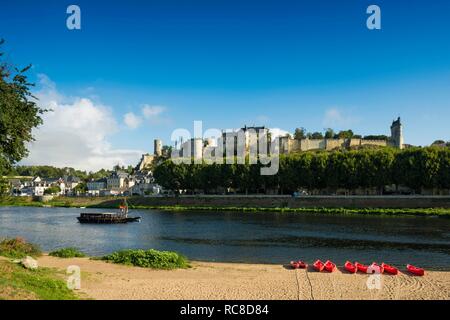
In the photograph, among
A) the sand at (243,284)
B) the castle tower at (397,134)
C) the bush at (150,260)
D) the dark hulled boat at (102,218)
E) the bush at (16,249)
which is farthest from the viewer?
the castle tower at (397,134)

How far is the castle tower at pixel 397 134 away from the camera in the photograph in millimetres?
177750

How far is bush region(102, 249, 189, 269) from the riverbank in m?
49.5

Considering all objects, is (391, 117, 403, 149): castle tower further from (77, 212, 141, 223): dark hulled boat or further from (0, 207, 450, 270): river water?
(77, 212, 141, 223): dark hulled boat

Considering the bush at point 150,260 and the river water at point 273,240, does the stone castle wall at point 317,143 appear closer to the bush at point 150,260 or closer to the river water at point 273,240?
the river water at point 273,240

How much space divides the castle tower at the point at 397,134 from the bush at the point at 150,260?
159565mm

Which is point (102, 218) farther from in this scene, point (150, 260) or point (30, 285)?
point (30, 285)

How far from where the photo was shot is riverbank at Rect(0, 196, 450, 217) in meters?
85.9

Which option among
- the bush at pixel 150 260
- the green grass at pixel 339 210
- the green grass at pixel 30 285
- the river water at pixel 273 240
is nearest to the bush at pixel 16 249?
the bush at pixel 150 260

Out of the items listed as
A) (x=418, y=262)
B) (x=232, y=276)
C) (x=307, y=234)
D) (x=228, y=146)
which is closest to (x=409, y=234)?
(x=307, y=234)

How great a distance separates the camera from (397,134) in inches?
7092

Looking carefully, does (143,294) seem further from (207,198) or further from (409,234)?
(207,198)

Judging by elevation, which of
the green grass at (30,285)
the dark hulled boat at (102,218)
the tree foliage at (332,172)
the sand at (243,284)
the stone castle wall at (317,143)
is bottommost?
the dark hulled boat at (102,218)

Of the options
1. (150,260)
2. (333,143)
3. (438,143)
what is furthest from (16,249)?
(438,143)

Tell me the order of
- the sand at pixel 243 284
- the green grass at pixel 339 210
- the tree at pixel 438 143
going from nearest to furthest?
the sand at pixel 243 284, the green grass at pixel 339 210, the tree at pixel 438 143
